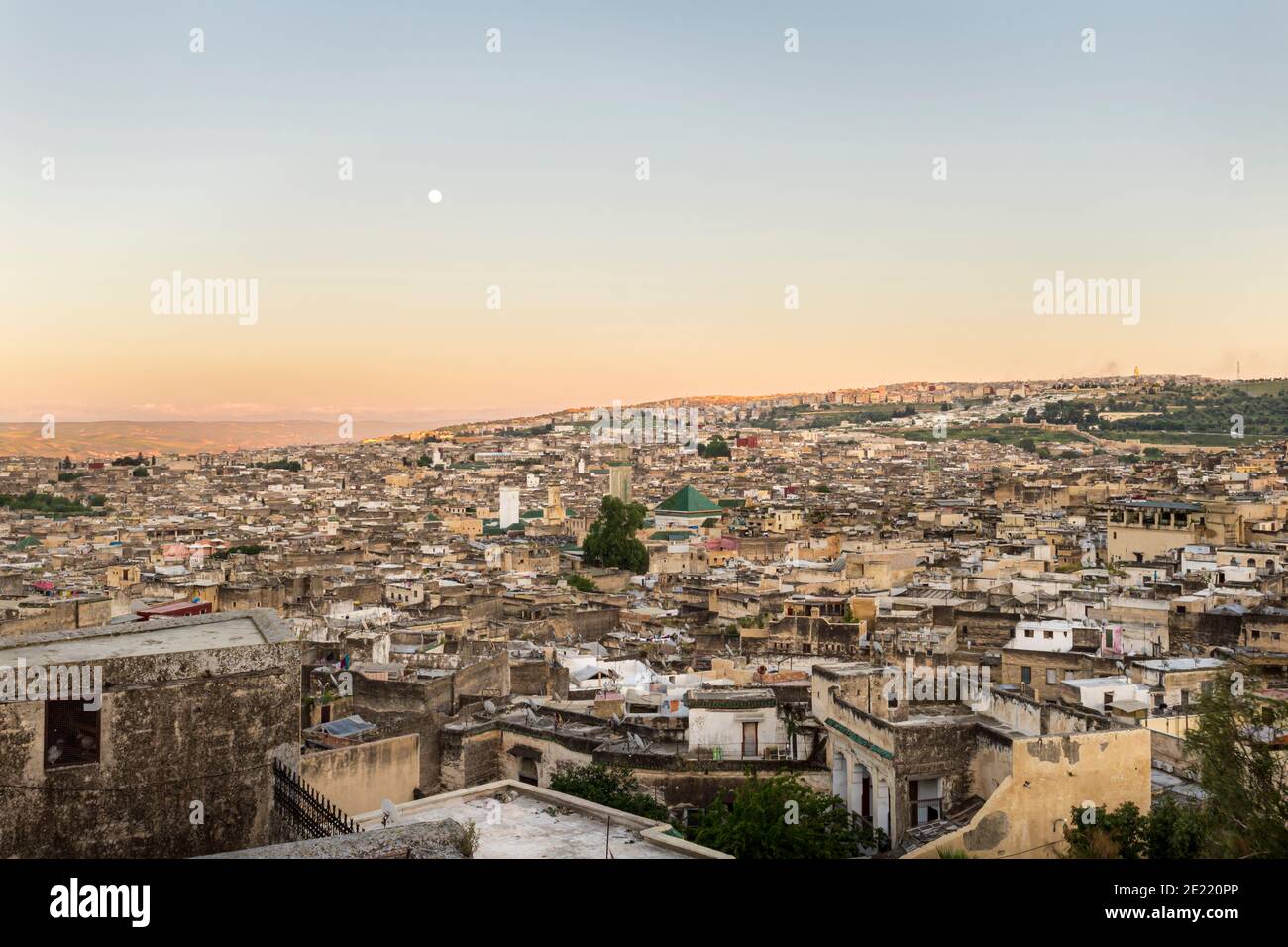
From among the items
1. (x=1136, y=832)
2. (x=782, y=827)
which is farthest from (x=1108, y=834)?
(x=782, y=827)

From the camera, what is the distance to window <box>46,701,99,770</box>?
207 inches

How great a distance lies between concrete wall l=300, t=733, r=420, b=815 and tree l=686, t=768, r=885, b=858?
2.24m

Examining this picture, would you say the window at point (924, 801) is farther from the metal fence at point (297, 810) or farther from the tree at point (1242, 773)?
the metal fence at point (297, 810)

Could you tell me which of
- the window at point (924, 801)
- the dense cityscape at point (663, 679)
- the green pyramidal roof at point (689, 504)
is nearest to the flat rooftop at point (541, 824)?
the dense cityscape at point (663, 679)

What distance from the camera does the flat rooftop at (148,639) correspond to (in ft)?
18.7

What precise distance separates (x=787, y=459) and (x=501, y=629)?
74851 mm

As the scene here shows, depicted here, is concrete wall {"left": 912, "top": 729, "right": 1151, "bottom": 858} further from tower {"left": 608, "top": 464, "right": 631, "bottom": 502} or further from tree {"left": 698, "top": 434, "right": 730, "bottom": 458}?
tree {"left": 698, "top": 434, "right": 730, "bottom": 458}

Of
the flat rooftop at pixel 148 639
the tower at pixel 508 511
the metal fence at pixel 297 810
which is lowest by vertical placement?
the tower at pixel 508 511

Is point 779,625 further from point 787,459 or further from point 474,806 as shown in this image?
point 787,459

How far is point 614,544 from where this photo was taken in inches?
1485

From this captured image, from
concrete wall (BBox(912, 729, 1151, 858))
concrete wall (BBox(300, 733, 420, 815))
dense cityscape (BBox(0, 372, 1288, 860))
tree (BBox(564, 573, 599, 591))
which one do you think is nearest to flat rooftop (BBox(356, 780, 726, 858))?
dense cityscape (BBox(0, 372, 1288, 860))

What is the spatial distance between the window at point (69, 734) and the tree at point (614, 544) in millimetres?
31495
